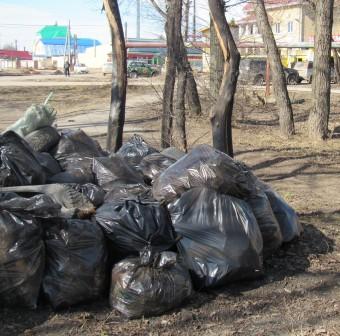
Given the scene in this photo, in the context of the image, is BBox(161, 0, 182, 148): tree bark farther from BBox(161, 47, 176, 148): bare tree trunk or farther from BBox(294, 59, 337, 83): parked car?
BBox(294, 59, 337, 83): parked car

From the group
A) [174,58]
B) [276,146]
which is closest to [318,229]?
[174,58]

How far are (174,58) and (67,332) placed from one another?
551 cm

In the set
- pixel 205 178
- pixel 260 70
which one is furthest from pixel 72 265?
pixel 260 70

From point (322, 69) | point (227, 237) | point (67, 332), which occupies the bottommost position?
point (67, 332)

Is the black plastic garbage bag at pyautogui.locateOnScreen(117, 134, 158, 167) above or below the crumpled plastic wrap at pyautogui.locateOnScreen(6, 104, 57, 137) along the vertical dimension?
below

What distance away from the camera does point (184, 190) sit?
12.9ft

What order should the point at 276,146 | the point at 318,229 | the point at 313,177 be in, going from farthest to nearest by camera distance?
the point at 276,146, the point at 313,177, the point at 318,229

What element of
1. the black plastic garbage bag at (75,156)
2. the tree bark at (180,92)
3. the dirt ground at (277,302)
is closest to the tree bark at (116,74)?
the tree bark at (180,92)

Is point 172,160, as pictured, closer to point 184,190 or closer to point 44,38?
point 184,190

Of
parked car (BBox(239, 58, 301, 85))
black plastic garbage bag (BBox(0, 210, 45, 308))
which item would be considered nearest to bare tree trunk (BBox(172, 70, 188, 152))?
black plastic garbage bag (BBox(0, 210, 45, 308))

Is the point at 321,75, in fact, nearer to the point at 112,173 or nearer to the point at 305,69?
the point at 112,173

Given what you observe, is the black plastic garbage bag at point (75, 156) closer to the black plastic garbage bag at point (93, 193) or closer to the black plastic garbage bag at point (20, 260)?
the black plastic garbage bag at point (93, 193)

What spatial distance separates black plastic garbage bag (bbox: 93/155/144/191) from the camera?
4457 millimetres

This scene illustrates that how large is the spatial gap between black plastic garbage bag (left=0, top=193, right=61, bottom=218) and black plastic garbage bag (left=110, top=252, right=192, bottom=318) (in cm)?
50
